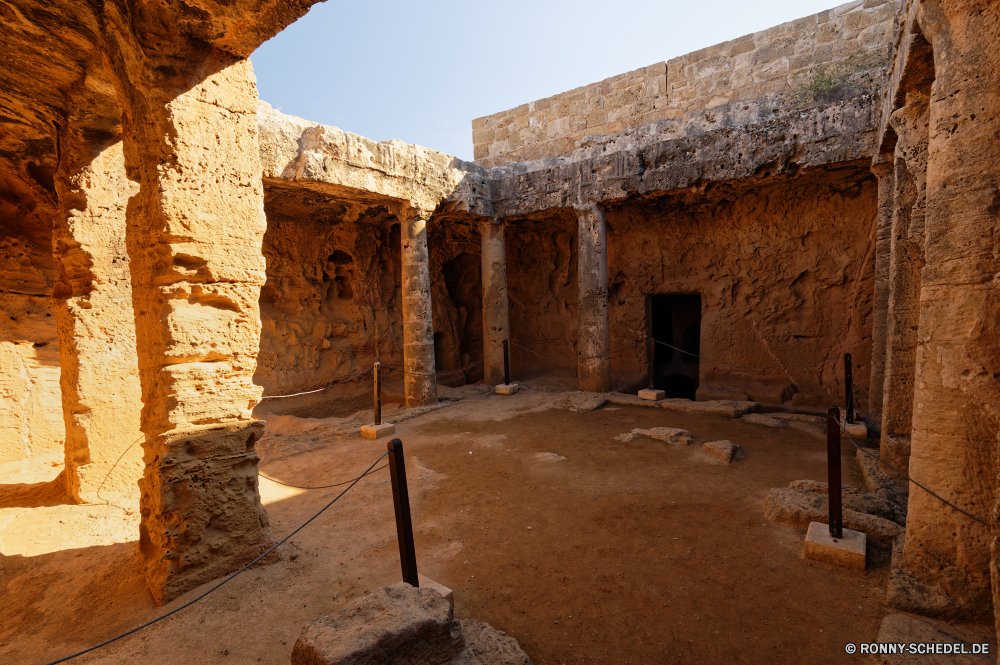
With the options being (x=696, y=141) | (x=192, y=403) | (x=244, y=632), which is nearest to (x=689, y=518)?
(x=244, y=632)

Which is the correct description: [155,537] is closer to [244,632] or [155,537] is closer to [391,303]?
[244,632]

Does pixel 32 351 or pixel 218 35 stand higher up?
pixel 218 35

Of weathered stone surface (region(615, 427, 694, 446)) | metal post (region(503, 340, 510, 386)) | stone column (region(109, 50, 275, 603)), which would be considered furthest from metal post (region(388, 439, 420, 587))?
metal post (region(503, 340, 510, 386))

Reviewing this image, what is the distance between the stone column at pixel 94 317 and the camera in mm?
4723

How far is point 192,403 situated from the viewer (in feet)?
10.9

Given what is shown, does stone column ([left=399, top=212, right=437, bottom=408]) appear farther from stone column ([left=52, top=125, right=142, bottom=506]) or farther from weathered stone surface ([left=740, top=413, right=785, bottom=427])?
weathered stone surface ([left=740, top=413, right=785, bottom=427])

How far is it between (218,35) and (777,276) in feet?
32.0

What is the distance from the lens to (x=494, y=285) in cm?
1064

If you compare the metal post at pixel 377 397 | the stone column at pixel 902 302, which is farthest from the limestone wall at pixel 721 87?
the metal post at pixel 377 397

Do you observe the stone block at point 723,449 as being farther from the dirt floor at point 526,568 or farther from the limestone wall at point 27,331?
the limestone wall at point 27,331

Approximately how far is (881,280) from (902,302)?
75.2 inches

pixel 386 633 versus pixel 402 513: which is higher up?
pixel 402 513

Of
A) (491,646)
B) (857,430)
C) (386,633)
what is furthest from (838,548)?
(857,430)

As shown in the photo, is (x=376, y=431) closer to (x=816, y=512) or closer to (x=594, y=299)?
(x=594, y=299)
